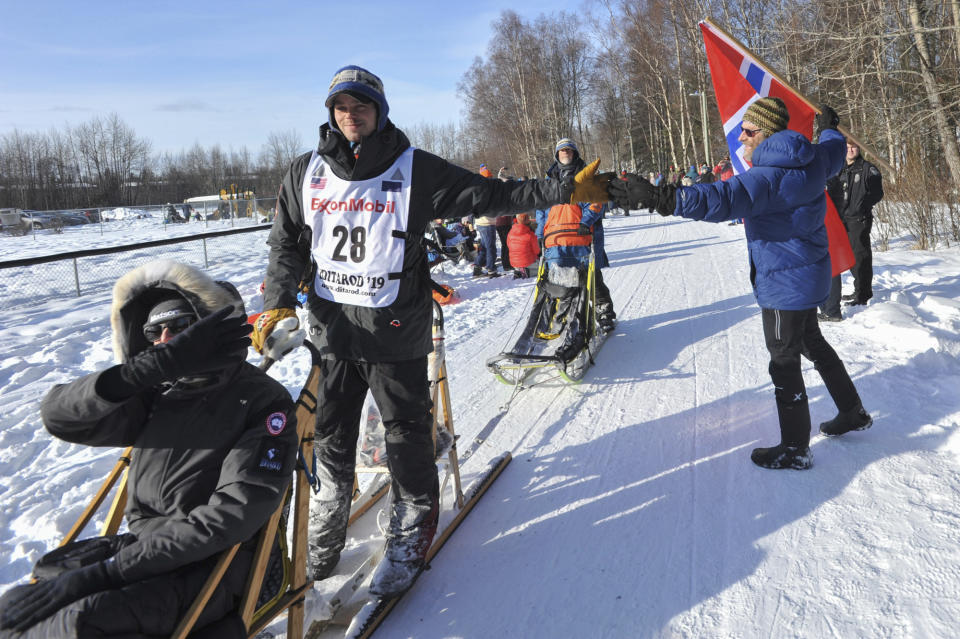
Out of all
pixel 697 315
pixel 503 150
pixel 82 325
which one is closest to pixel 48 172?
pixel 503 150

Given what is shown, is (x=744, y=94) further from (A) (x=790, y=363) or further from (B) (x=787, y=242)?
(A) (x=790, y=363)

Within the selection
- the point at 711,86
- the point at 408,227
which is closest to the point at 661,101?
the point at 711,86

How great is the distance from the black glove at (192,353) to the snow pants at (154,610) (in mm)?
547

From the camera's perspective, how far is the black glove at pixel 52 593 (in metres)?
1.53

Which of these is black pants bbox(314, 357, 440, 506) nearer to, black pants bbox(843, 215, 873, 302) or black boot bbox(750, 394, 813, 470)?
black boot bbox(750, 394, 813, 470)

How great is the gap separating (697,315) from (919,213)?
5987 mm

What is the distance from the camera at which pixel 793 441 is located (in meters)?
3.31

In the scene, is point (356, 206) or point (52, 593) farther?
point (356, 206)

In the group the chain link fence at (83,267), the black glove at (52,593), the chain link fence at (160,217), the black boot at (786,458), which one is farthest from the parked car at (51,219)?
the black boot at (786,458)

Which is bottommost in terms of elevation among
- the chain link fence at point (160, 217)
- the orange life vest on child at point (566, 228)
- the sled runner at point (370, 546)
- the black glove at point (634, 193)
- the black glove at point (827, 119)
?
the sled runner at point (370, 546)

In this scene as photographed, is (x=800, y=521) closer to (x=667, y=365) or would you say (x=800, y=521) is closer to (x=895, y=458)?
(x=895, y=458)

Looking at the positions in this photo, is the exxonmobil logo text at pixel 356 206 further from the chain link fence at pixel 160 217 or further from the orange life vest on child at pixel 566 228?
the chain link fence at pixel 160 217

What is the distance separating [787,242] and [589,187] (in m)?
1.27

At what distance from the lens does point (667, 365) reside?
5.26 metres
